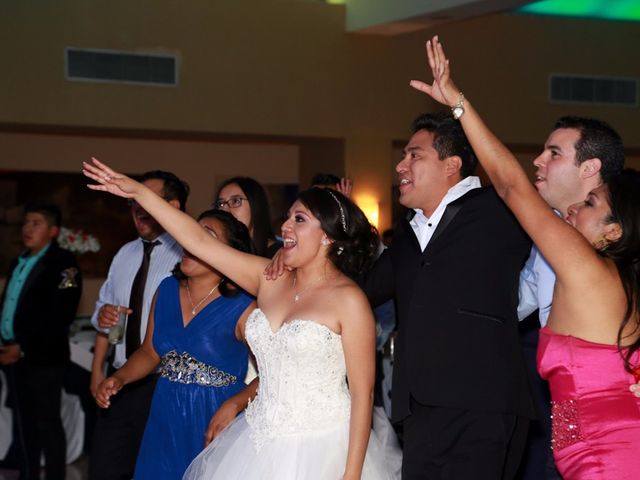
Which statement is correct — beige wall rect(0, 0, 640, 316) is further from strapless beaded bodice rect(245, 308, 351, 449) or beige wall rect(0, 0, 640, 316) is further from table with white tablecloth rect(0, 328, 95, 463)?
strapless beaded bodice rect(245, 308, 351, 449)

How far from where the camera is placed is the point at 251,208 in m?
4.69

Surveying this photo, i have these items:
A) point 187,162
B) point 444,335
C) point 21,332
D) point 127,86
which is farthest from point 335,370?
point 187,162

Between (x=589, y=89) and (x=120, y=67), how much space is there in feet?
18.9

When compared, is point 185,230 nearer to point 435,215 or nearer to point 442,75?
point 435,215

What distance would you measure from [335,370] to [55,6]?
26.1 ft

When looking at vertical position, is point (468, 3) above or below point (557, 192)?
above

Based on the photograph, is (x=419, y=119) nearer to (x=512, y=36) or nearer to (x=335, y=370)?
(x=335, y=370)

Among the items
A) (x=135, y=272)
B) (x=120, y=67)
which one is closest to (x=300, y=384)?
(x=135, y=272)

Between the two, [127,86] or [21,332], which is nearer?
[21,332]

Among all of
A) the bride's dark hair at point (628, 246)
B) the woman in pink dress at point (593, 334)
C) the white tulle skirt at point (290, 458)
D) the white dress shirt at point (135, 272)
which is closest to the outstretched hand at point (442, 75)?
the woman in pink dress at point (593, 334)

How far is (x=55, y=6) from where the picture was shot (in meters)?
10.1

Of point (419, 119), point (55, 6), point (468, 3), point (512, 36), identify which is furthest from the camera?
point (512, 36)

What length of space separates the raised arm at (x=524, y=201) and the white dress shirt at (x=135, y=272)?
2276 millimetres

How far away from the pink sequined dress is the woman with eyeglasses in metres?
2.21
